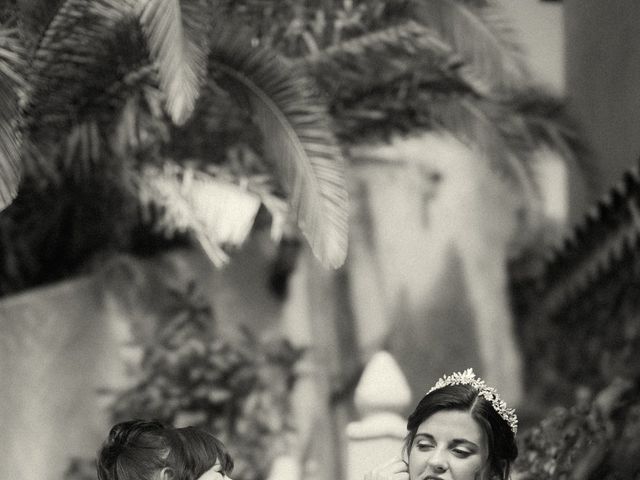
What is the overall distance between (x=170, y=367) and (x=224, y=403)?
1.56 ft

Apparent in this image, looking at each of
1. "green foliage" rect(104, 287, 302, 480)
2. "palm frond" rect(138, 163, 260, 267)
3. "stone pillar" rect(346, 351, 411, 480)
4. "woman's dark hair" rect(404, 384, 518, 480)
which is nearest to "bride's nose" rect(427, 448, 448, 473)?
"woman's dark hair" rect(404, 384, 518, 480)

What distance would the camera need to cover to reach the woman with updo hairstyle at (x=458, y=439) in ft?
14.5

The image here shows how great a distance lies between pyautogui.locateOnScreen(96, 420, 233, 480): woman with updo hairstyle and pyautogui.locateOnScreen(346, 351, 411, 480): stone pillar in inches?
44.9

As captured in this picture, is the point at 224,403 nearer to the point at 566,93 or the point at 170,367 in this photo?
the point at 170,367

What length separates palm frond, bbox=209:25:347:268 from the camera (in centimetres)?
702

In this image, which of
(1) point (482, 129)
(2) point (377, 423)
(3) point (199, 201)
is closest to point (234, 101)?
(3) point (199, 201)

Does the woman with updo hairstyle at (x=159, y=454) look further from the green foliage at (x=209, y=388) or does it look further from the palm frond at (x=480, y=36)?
the palm frond at (x=480, y=36)

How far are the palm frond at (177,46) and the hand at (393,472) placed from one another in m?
2.44

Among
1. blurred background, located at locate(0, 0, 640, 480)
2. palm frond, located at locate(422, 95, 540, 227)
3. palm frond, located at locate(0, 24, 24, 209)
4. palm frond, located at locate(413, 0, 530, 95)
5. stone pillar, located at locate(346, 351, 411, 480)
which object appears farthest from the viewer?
palm frond, located at locate(422, 95, 540, 227)

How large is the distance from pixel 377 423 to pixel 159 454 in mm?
1474

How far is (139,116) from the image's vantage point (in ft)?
26.9

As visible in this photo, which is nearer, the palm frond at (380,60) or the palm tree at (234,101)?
the palm tree at (234,101)

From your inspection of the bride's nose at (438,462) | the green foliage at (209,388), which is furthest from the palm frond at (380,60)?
the bride's nose at (438,462)

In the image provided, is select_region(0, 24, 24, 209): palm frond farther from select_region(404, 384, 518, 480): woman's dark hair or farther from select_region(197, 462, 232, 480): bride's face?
select_region(404, 384, 518, 480): woman's dark hair
